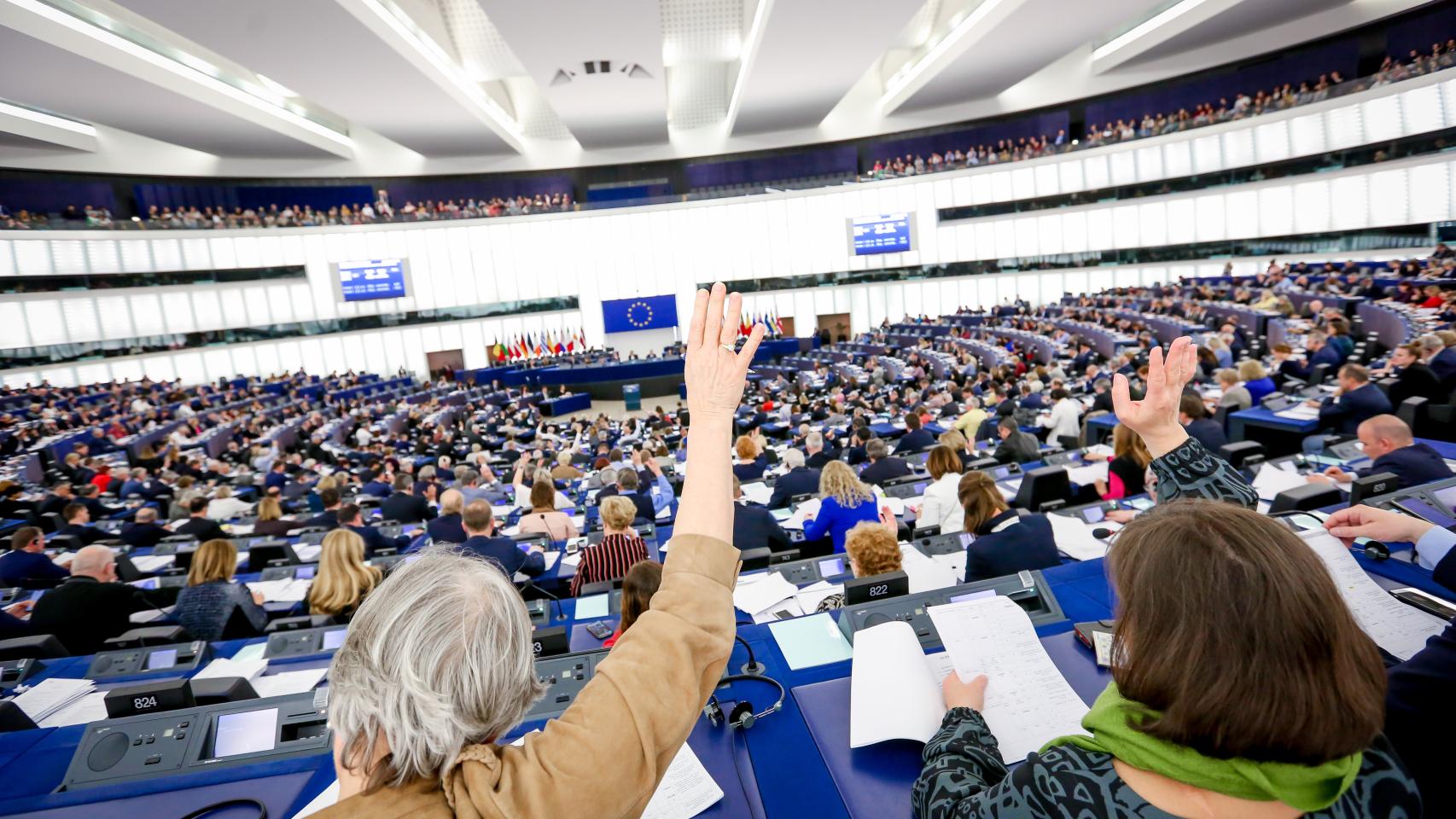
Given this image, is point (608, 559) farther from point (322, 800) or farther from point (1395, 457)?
point (1395, 457)

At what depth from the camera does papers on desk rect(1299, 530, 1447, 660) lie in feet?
5.70

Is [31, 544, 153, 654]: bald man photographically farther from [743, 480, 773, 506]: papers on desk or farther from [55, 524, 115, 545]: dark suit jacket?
[743, 480, 773, 506]: papers on desk

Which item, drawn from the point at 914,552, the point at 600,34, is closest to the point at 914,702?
the point at 914,552

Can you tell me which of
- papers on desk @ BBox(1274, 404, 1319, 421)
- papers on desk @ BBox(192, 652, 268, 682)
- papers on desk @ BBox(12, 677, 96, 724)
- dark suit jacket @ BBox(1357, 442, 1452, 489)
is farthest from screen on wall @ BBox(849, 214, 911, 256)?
papers on desk @ BBox(12, 677, 96, 724)

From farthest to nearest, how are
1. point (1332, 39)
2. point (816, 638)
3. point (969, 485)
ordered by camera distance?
point (1332, 39)
point (969, 485)
point (816, 638)

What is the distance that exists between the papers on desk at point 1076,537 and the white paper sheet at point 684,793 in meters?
2.29

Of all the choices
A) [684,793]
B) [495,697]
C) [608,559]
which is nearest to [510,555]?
[608,559]

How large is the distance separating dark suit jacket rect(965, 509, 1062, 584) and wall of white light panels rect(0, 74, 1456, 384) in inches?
898

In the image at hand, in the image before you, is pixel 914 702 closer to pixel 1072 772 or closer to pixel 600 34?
pixel 1072 772

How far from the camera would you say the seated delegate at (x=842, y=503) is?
464cm

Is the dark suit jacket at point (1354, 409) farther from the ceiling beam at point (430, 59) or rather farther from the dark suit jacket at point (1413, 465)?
the ceiling beam at point (430, 59)

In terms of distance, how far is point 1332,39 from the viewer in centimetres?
2122

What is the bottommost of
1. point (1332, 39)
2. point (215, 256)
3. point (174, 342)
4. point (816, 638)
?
point (816, 638)

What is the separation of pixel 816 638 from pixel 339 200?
1293 inches
